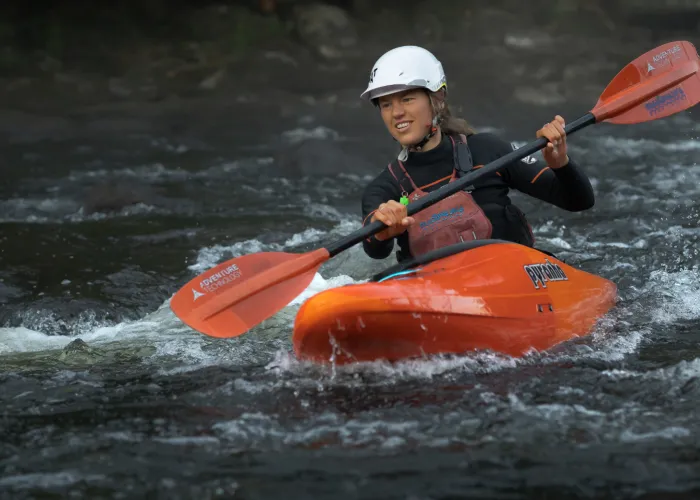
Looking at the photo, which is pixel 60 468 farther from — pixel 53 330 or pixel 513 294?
pixel 53 330

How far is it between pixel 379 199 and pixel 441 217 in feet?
0.91

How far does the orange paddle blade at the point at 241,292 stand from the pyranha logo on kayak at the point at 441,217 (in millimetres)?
476

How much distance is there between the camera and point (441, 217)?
412 cm

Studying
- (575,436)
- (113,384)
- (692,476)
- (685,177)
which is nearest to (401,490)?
(575,436)

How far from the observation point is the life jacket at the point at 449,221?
411 cm

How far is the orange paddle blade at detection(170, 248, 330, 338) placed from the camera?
382cm

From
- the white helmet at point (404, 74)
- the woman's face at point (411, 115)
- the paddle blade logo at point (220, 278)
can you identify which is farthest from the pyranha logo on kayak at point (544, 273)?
the paddle blade logo at point (220, 278)

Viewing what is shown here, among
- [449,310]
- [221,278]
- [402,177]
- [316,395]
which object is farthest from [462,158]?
[316,395]

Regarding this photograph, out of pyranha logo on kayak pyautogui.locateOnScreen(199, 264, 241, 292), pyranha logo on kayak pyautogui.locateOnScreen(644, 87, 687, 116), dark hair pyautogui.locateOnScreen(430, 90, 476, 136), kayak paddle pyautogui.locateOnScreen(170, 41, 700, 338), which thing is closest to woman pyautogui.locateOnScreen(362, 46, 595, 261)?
dark hair pyautogui.locateOnScreen(430, 90, 476, 136)

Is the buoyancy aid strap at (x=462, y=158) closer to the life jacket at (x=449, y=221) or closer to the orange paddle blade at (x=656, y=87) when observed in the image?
the life jacket at (x=449, y=221)

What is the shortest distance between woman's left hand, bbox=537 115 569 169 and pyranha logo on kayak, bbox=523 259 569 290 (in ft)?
1.35

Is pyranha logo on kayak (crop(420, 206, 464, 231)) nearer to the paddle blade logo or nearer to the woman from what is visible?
the woman

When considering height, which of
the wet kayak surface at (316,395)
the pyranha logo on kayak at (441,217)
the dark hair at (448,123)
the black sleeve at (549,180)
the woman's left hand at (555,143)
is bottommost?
the wet kayak surface at (316,395)

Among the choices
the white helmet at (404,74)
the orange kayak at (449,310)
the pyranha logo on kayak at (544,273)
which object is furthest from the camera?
the white helmet at (404,74)
